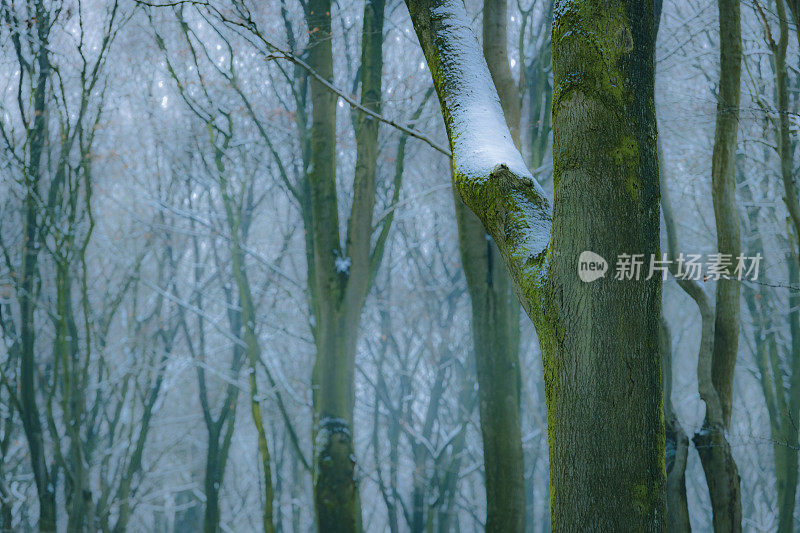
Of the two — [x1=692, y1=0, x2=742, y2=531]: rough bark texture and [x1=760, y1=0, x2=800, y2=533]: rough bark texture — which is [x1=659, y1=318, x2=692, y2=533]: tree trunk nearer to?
[x1=692, y1=0, x2=742, y2=531]: rough bark texture

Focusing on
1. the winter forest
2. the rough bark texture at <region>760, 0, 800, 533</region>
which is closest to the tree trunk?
the winter forest

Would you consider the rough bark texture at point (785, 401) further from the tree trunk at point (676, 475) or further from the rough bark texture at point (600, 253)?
the rough bark texture at point (600, 253)

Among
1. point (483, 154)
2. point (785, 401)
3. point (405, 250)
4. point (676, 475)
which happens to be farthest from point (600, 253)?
point (405, 250)

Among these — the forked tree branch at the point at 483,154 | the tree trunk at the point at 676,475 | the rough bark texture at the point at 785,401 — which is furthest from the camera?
the rough bark texture at the point at 785,401

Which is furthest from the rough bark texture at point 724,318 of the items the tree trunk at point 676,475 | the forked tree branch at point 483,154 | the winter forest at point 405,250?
the forked tree branch at point 483,154

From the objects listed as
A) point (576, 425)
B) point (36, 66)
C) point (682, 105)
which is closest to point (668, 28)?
point (682, 105)

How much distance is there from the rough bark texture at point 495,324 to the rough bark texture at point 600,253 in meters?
3.01

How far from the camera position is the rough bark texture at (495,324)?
5.30m

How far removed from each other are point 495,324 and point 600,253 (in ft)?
11.6

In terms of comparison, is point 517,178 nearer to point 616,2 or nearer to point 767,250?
point 616,2

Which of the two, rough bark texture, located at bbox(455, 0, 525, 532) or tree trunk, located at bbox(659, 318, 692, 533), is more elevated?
rough bark texture, located at bbox(455, 0, 525, 532)

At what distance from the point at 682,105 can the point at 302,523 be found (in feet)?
37.0

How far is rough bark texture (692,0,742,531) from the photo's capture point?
188 inches

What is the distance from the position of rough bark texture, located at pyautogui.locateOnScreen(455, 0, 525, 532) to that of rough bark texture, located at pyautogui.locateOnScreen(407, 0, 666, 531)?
3012 mm
